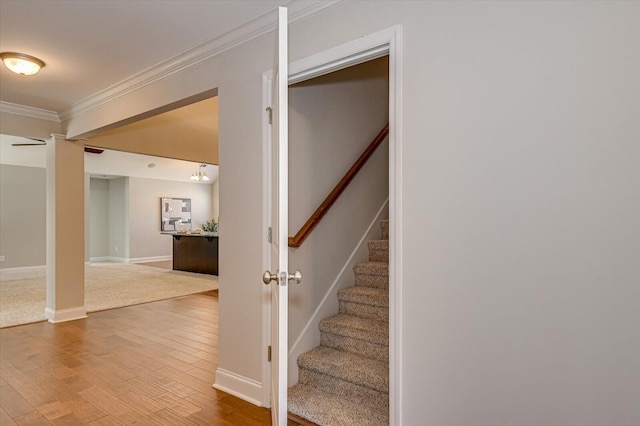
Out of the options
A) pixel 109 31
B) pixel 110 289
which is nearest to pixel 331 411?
pixel 109 31

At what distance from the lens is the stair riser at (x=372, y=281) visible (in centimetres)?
286

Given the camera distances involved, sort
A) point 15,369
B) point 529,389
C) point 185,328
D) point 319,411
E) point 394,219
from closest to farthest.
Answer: point 529,389, point 394,219, point 319,411, point 15,369, point 185,328

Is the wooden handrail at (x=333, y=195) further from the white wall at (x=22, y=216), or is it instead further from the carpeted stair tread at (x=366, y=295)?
the white wall at (x=22, y=216)

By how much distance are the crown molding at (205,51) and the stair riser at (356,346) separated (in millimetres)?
2067

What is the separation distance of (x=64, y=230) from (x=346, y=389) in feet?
13.0

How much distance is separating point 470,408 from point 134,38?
9.67 ft

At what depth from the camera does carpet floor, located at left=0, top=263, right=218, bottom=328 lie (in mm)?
4848

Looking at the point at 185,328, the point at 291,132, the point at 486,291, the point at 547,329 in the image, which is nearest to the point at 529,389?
the point at 547,329

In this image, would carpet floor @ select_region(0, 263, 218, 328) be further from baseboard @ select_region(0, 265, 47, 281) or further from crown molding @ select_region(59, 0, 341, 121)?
crown molding @ select_region(59, 0, 341, 121)

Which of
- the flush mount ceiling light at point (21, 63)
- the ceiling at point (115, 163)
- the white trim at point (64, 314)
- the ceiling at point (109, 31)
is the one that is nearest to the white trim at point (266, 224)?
the ceiling at point (109, 31)

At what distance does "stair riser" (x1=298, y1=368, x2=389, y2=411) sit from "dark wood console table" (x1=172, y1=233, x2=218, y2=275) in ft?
18.7

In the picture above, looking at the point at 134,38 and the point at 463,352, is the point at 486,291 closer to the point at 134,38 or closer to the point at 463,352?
the point at 463,352

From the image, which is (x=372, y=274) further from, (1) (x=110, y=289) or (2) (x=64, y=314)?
(1) (x=110, y=289)

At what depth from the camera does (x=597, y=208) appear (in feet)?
4.09
